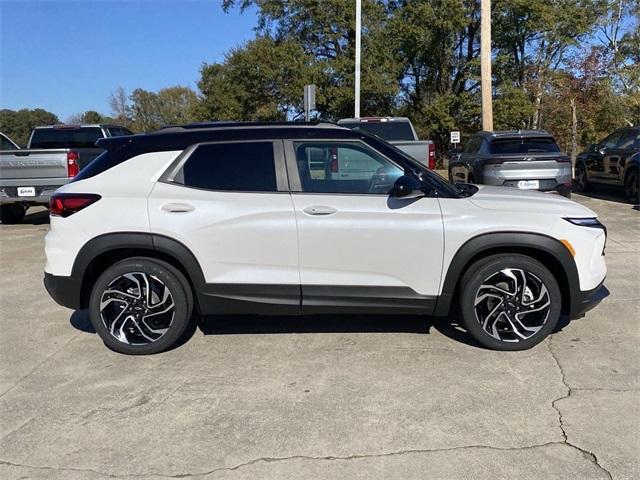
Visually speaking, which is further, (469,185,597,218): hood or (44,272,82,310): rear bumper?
(44,272,82,310): rear bumper

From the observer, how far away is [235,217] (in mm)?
4188

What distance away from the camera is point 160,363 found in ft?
14.1

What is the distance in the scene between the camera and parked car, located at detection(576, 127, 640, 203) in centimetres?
1175

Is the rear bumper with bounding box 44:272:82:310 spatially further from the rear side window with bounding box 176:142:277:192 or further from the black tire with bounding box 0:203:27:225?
the black tire with bounding box 0:203:27:225

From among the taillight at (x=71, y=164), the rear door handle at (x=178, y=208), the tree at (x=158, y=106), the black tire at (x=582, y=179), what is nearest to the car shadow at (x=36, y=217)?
the taillight at (x=71, y=164)

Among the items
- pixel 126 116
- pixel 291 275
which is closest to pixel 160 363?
pixel 291 275

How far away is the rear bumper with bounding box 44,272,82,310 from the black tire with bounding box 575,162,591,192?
13219 millimetres

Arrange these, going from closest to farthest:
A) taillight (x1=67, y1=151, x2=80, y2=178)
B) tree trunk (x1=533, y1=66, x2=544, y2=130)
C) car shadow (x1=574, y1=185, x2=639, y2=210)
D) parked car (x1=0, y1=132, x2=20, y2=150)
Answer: taillight (x1=67, y1=151, x2=80, y2=178) → parked car (x1=0, y1=132, x2=20, y2=150) → car shadow (x1=574, y1=185, x2=639, y2=210) → tree trunk (x1=533, y1=66, x2=544, y2=130)

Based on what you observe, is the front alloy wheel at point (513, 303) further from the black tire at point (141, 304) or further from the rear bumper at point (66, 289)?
the rear bumper at point (66, 289)

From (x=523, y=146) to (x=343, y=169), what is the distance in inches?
267

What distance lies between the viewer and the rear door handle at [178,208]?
4211 mm

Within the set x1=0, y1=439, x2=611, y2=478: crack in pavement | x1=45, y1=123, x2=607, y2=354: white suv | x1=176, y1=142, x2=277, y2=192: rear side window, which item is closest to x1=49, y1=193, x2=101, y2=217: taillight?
x1=45, y1=123, x2=607, y2=354: white suv

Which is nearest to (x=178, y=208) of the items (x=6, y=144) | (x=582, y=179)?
(x=6, y=144)

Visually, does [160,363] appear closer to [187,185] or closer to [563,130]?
[187,185]
